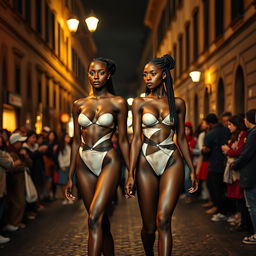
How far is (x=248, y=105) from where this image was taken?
55.0 feet

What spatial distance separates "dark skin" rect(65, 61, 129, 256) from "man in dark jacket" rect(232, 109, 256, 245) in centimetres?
305

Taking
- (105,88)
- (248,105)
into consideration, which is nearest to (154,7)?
(248,105)

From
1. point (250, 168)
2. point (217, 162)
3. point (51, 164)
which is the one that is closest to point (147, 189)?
point (250, 168)

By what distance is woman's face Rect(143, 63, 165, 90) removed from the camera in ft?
19.3

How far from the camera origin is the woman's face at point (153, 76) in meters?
5.87

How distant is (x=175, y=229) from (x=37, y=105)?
699 inches

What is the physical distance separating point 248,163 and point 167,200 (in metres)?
3.36

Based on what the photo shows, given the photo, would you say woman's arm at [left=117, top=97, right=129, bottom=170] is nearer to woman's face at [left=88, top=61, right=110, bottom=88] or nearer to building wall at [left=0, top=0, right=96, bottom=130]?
woman's face at [left=88, top=61, right=110, bottom=88]

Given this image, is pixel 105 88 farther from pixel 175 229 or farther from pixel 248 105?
pixel 248 105

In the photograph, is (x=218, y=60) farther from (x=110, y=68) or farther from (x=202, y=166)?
(x=110, y=68)

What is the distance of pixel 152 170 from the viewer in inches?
226

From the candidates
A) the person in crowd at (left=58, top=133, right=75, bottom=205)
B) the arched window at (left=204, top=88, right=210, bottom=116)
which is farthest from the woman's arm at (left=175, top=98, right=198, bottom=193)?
the arched window at (left=204, top=88, right=210, bottom=116)

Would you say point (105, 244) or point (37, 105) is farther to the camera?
point (37, 105)

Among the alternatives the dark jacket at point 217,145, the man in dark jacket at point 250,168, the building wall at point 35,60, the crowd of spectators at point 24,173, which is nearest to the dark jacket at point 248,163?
the man in dark jacket at point 250,168
